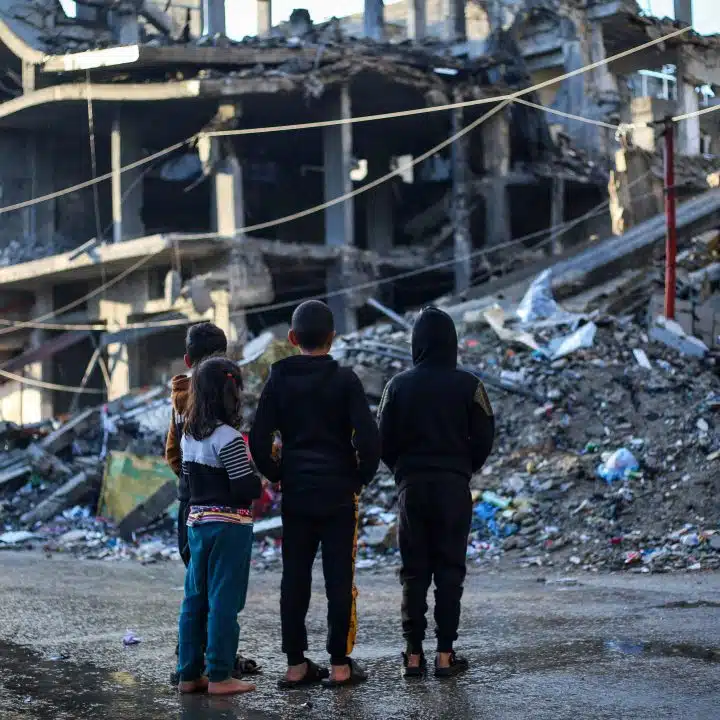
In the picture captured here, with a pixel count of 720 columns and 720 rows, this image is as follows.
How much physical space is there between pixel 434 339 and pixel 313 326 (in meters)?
0.53

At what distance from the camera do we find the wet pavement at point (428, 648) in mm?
4195

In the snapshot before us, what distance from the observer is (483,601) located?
25.0 ft

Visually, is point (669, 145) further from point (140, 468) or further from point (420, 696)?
point (420, 696)

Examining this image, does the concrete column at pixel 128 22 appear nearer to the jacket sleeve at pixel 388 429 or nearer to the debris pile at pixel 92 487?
the debris pile at pixel 92 487

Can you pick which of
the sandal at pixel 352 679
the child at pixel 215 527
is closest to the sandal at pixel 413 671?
the sandal at pixel 352 679

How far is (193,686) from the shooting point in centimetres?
457

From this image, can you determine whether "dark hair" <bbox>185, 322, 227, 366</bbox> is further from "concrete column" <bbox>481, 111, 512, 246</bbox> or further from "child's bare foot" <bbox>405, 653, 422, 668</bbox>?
"concrete column" <bbox>481, 111, 512, 246</bbox>

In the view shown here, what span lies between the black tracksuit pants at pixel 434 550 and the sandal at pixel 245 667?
70cm

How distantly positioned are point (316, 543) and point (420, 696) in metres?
0.77

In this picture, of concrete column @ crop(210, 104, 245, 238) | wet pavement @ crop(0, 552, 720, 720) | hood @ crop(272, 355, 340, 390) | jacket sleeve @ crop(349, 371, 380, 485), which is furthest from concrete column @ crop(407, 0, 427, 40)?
jacket sleeve @ crop(349, 371, 380, 485)

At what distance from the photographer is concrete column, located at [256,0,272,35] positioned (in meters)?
30.4

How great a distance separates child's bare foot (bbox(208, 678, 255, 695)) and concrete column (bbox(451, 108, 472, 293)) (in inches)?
820

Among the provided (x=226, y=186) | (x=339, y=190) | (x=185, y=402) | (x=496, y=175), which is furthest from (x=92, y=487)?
(x=496, y=175)

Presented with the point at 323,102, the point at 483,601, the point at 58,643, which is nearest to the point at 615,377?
the point at 483,601
